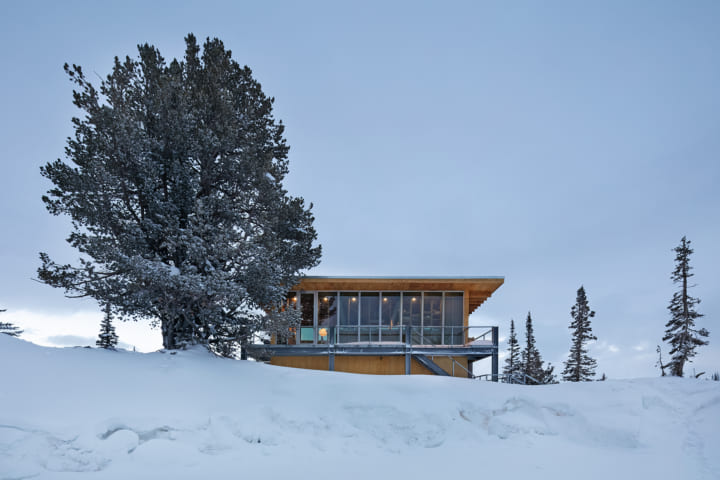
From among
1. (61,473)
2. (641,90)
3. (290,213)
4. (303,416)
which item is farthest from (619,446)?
(641,90)

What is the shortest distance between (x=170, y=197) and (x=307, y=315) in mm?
8400

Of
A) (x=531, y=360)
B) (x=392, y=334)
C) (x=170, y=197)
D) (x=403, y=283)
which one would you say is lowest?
(x=531, y=360)

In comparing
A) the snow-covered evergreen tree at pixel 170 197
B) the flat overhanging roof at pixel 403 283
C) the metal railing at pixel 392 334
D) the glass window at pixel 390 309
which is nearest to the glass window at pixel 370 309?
the glass window at pixel 390 309

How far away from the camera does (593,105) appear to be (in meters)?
108

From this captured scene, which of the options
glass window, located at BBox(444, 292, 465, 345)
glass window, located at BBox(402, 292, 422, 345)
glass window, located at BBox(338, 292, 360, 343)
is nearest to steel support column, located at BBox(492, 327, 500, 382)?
glass window, located at BBox(444, 292, 465, 345)

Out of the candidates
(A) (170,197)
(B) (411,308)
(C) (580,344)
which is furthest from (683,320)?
(A) (170,197)

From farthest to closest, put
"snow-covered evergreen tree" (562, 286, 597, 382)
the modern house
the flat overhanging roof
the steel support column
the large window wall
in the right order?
"snow-covered evergreen tree" (562, 286, 597, 382) → the large window wall → the flat overhanging roof → the modern house → the steel support column

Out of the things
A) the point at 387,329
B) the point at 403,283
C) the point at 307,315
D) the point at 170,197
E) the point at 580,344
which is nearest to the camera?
the point at 170,197

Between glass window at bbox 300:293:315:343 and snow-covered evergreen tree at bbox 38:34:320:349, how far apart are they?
5.33 metres

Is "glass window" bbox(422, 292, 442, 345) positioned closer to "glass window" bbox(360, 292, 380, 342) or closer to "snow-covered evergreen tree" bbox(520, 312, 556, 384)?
"glass window" bbox(360, 292, 380, 342)

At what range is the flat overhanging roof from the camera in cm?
1512

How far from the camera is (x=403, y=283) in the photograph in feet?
50.5

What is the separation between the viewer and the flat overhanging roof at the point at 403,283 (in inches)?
595

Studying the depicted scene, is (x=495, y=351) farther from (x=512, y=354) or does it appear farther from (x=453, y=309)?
(x=512, y=354)
